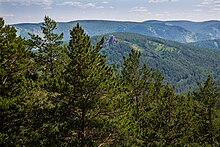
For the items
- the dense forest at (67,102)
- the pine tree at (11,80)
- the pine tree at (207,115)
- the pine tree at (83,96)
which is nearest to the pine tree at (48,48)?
the dense forest at (67,102)

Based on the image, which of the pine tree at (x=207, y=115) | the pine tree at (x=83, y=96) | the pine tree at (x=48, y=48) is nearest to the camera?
the pine tree at (x=83, y=96)

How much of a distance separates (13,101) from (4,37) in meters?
4.66

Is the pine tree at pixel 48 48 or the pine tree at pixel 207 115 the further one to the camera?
the pine tree at pixel 207 115

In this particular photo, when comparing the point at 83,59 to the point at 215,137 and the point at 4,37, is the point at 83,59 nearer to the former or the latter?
the point at 4,37

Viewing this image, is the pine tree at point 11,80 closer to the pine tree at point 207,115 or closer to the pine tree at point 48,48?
the pine tree at point 48,48

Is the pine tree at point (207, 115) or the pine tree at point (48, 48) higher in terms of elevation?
the pine tree at point (48, 48)

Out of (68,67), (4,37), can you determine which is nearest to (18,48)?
(4,37)

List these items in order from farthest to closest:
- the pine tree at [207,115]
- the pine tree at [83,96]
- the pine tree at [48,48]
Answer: the pine tree at [207,115], the pine tree at [48,48], the pine tree at [83,96]

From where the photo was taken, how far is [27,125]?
67.6ft

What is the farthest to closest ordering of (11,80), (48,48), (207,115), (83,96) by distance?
(207,115)
(48,48)
(11,80)
(83,96)

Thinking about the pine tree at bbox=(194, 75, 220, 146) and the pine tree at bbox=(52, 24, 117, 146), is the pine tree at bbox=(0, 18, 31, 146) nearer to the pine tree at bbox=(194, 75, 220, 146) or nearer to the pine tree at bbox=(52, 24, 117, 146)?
the pine tree at bbox=(52, 24, 117, 146)

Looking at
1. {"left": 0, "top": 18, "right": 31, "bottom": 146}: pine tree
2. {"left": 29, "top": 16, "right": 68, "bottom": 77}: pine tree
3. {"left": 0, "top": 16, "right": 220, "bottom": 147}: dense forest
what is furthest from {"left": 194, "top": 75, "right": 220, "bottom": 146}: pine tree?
Answer: {"left": 0, "top": 18, "right": 31, "bottom": 146}: pine tree

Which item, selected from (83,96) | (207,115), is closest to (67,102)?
(83,96)

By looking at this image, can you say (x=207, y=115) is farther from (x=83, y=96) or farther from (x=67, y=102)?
(x=67, y=102)
